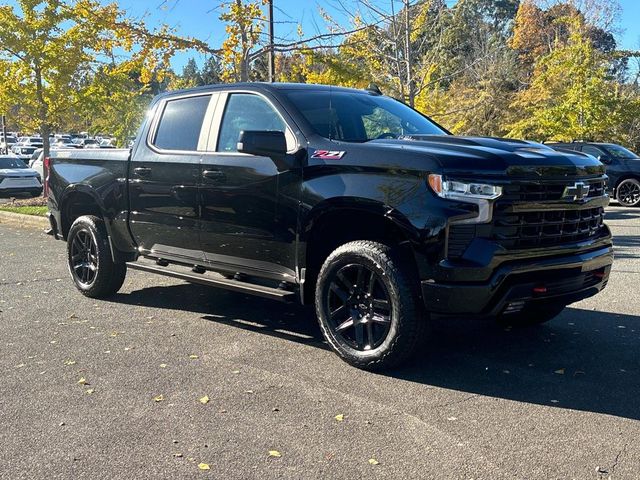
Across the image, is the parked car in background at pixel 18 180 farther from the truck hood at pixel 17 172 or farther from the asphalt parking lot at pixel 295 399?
the asphalt parking lot at pixel 295 399

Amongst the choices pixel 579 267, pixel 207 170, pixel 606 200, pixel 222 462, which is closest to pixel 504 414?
pixel 579 267

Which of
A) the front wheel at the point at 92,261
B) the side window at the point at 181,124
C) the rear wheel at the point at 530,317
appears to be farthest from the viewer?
the front wheel at the point at 92,261

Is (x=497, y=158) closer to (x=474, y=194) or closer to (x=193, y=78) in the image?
(x=474, y=194)

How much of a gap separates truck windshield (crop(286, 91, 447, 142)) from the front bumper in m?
1.48

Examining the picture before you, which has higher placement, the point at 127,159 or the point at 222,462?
the point at 127,159

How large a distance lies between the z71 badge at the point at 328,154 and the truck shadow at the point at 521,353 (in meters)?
1.49

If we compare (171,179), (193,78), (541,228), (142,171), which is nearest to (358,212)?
(541,228)

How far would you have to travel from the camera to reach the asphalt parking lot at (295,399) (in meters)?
3.21

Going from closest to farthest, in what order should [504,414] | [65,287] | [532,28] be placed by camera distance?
1. [504,414]
2. [65,287]
3. [532,28]

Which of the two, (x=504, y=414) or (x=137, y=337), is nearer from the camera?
(x=504, y=414)

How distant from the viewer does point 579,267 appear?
4418 mm

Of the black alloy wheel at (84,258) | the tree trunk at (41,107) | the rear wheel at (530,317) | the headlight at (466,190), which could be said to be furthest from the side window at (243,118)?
the tree trunk at (41,107)

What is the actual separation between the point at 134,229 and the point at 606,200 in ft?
13.1

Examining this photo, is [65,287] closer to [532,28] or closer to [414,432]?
[414,432]
